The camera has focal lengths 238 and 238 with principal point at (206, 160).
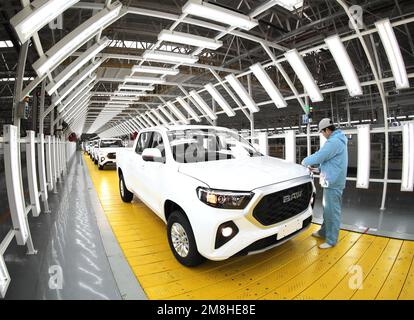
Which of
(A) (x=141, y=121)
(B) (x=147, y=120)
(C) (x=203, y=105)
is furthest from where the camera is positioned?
(A) (x=141, y=121)

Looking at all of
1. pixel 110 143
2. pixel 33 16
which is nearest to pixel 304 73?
pixel 33 16

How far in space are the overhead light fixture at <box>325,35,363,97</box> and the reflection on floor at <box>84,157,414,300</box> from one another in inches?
135

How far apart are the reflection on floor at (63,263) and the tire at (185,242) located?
0.71 m

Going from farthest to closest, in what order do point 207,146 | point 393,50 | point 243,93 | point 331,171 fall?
1. point 243,93
2. point 393,50
3. point 207,146
4. point 331,171

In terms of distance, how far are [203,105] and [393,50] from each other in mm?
6883

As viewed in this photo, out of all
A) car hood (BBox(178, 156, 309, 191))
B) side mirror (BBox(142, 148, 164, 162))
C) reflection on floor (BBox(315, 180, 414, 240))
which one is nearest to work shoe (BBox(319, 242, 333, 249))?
reflection on floor (BBox(315, 180, 414, 240))

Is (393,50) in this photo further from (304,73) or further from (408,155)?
(408,155)

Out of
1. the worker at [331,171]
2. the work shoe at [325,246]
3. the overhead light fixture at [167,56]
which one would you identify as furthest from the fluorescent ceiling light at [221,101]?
the work shoe at [325,246]

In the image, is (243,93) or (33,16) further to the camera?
(243,93)

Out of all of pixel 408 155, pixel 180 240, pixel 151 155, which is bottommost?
pixel 180 240

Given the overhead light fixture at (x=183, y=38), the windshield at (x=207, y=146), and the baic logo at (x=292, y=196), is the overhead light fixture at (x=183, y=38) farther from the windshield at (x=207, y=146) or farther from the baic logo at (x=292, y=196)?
the baic logo at (x=292, y=196)

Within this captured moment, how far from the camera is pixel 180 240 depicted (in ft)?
8.72
